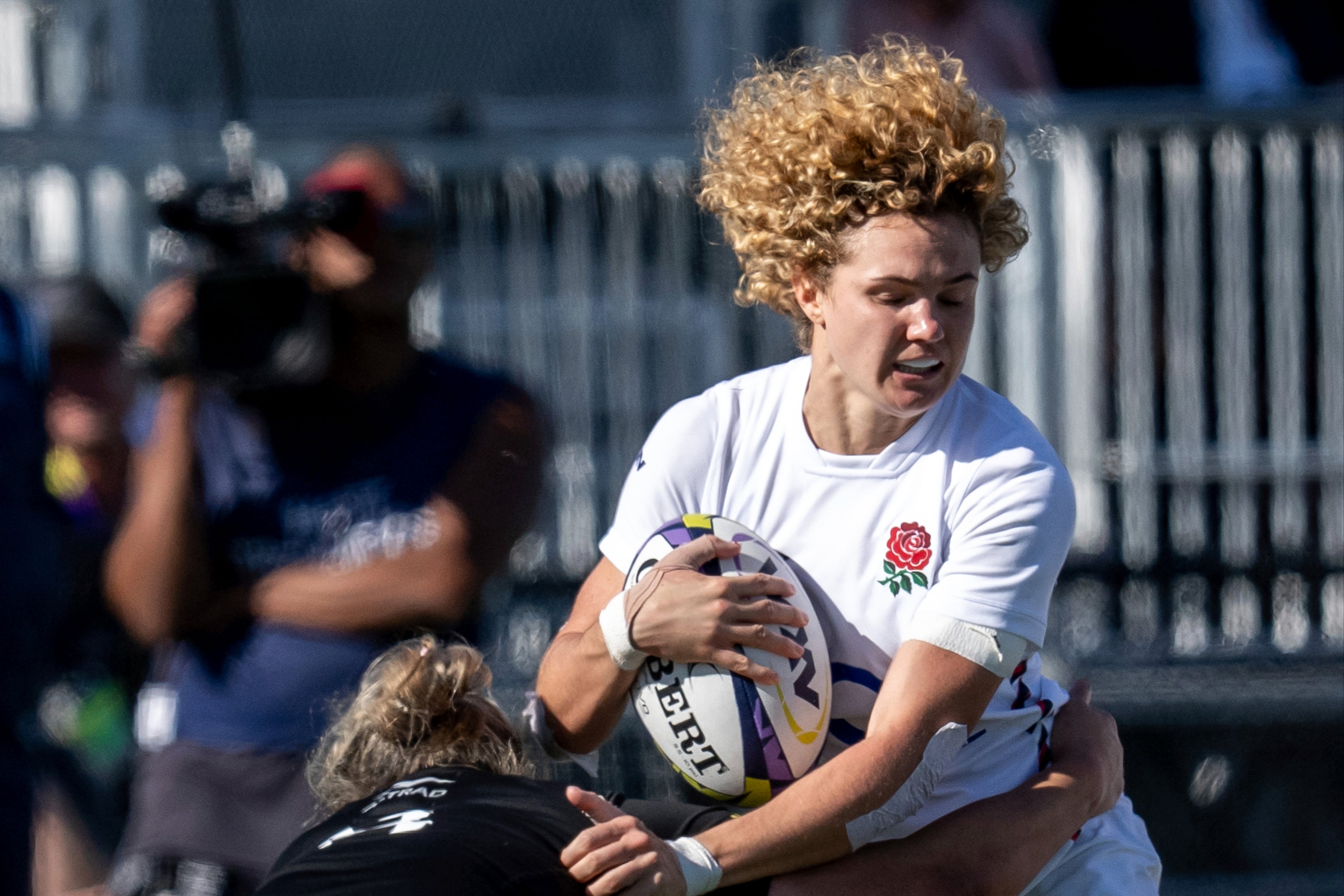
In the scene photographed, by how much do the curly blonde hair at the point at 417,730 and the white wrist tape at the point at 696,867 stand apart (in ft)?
1.28

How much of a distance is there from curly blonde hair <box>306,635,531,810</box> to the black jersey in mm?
141

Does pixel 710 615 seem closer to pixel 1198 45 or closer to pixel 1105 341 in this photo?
pixel 1105 341

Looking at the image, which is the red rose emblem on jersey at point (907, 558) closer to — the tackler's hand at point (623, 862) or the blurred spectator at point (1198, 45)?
the tackler's hand at point (623, 862)

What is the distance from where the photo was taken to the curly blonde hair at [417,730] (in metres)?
2.51

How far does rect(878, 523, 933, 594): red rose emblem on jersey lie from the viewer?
2.42m

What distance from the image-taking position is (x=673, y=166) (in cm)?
577

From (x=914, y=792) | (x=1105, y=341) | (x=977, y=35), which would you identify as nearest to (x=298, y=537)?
(x=914, y=792)

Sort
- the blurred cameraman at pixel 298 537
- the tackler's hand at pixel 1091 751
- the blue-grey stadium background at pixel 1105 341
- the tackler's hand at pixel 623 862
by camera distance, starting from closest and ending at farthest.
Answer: the tackler's hand at pixel 623 862 → the tackler's hand at pixel 1091 751 → the blurred cameraman at pixel 298 537 → the blue-grey stadium background at pixel 1105 341

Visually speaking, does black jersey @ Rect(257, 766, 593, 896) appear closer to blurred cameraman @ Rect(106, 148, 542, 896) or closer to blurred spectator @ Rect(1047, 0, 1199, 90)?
blurred cameraman @ Rect(106, 148, 542, 896)

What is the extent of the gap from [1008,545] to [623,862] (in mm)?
806

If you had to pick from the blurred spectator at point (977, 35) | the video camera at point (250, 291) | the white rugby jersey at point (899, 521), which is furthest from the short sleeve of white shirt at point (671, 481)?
the blurred spectator at point (977, 35)

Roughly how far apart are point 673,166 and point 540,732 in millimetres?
3555

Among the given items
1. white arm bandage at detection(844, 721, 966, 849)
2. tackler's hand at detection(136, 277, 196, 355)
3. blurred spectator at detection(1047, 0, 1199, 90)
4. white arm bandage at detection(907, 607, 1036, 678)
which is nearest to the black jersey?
white arm bandage at detection(844, 721, 966, 849)

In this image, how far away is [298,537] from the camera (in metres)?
3.39
